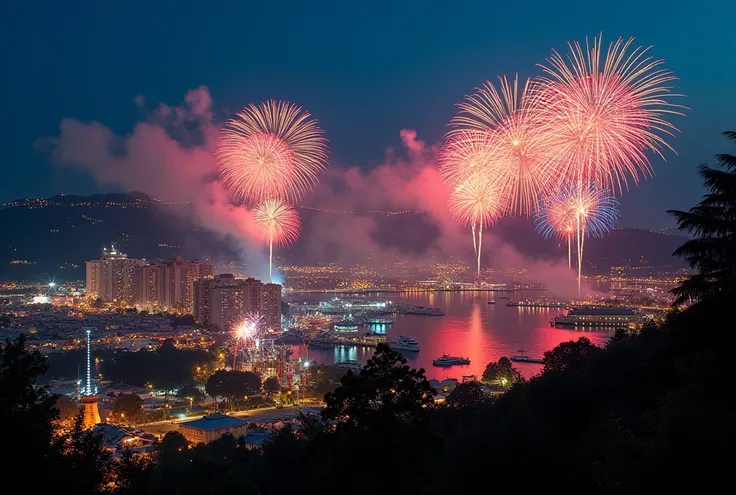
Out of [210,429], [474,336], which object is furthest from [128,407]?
[474,336]

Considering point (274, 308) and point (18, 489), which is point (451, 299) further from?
point (18, 489)

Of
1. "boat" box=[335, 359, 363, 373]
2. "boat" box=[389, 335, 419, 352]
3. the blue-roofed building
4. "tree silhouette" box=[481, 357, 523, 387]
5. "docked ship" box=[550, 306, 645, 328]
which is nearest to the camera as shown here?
the blue-roofed building

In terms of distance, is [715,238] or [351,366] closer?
[715,238]

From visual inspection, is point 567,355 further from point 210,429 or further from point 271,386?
point 271,386

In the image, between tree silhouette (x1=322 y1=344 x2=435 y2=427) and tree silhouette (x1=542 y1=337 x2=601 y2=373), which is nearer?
tree silhouette (x1=322 y1=344 x2=435 y2=427)

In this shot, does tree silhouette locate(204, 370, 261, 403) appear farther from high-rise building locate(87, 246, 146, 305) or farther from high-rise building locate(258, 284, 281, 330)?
high-rise building locate(87, 246, 146, 305)

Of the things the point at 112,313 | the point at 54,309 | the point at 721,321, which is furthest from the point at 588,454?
the point at 54,309

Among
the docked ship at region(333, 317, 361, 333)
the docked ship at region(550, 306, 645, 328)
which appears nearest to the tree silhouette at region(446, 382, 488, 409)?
the docked ship at region(333, 317, 361, 333)
